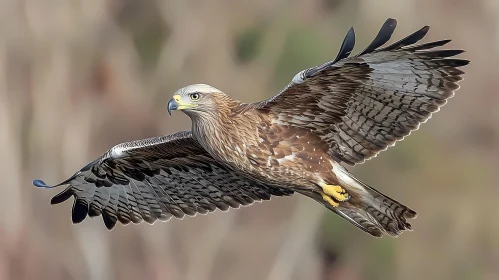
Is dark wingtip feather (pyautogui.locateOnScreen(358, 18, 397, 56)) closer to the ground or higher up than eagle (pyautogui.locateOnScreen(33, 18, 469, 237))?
higher up

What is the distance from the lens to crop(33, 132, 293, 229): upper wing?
569cm

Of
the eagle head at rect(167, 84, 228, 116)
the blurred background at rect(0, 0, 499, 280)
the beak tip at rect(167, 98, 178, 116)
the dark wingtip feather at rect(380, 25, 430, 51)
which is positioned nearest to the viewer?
the dark wingtip feather at rect(380, 25, 430, 51)

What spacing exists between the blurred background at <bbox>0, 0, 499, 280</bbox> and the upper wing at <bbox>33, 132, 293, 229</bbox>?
5.40 m

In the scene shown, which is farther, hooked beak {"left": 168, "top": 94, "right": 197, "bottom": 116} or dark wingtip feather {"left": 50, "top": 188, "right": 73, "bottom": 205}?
dark wingtip feather {"left": 50, "top": 188, "right": 73, "bottom": 205}

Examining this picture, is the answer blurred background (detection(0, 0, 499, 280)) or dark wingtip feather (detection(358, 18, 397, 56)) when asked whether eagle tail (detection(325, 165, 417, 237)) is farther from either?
blurred background (detection(0, 0, 499, 280))

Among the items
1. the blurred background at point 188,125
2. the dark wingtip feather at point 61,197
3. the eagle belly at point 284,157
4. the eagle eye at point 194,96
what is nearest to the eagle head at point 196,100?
the eagle eye at point 194,96

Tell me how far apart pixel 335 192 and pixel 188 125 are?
6.27 m

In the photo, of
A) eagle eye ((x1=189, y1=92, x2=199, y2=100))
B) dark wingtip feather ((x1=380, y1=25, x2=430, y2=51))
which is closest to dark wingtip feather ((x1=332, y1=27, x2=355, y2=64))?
dark wingtip feather ((x1=380, y1=25, x2=430, y2=51))

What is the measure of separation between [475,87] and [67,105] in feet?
18.5

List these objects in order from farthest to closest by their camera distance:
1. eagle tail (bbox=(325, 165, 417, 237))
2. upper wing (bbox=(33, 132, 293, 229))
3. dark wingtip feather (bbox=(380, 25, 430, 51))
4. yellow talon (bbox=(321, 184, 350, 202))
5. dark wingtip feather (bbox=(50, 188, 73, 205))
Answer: dark wingtip feather (bbox=(50, 188, 73, 205))
upper wing (bbox=(33, 132, 293, 229))
eagle tail (bbox=(325, 165, 417, 237))
yellow talon (bbox=(321, 184, 350, 202))
dark wingtip feather (bbox=(380, 25, 430, 51))

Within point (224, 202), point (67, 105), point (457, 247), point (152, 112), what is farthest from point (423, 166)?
point (224, 202)

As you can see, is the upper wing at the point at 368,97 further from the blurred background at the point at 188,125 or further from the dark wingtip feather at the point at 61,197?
the blurred background at the point at 188,125

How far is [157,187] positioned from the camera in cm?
594

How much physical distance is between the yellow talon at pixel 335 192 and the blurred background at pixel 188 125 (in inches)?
249
